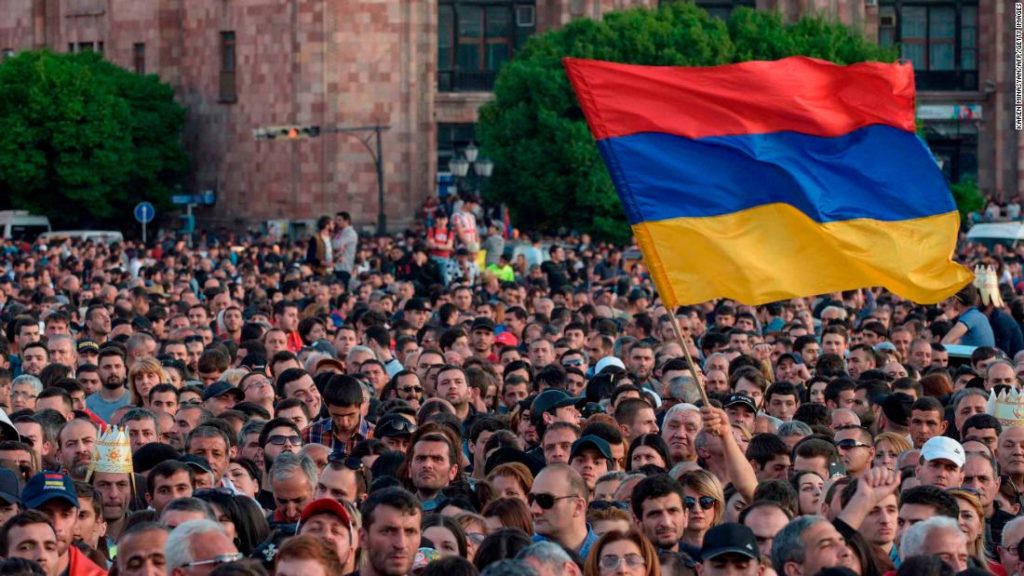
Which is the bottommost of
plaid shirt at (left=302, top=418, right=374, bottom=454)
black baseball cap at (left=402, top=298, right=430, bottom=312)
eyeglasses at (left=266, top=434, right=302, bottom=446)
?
black baseball cap at (left=402, top=298, right=430, bottom=312)

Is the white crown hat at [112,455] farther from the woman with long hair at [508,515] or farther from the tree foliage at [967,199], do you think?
the tree foliage at [967,199]

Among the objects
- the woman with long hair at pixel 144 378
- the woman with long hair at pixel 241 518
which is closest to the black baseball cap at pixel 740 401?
the woman with long hair at pixel 144 378

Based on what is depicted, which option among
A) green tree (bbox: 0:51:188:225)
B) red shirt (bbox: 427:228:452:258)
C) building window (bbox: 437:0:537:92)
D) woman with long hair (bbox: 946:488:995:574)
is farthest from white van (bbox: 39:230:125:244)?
woman with long hair (bbox: 946:488:995:574)

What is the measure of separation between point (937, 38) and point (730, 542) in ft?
198

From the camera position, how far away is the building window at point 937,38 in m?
68.8

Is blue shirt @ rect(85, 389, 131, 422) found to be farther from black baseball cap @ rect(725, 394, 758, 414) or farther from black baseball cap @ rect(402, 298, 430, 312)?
black baseball cap @ rect(402, 298, 430, 312)

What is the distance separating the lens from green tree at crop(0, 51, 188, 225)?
63.8 metres

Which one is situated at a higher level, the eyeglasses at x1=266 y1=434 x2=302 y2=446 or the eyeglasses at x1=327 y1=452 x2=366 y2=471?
the eyeglasses at x1=327 y1=452 x2=366 y2=471

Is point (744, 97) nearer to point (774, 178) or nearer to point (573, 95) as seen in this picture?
point (774, 178)

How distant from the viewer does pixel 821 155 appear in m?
14.4

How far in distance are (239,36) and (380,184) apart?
1120 centimetres

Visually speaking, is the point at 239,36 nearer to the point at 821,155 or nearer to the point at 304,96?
the point at 304,96

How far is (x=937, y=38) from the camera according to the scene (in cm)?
6950

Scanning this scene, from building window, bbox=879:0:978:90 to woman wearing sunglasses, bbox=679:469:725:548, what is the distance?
57.2 m
